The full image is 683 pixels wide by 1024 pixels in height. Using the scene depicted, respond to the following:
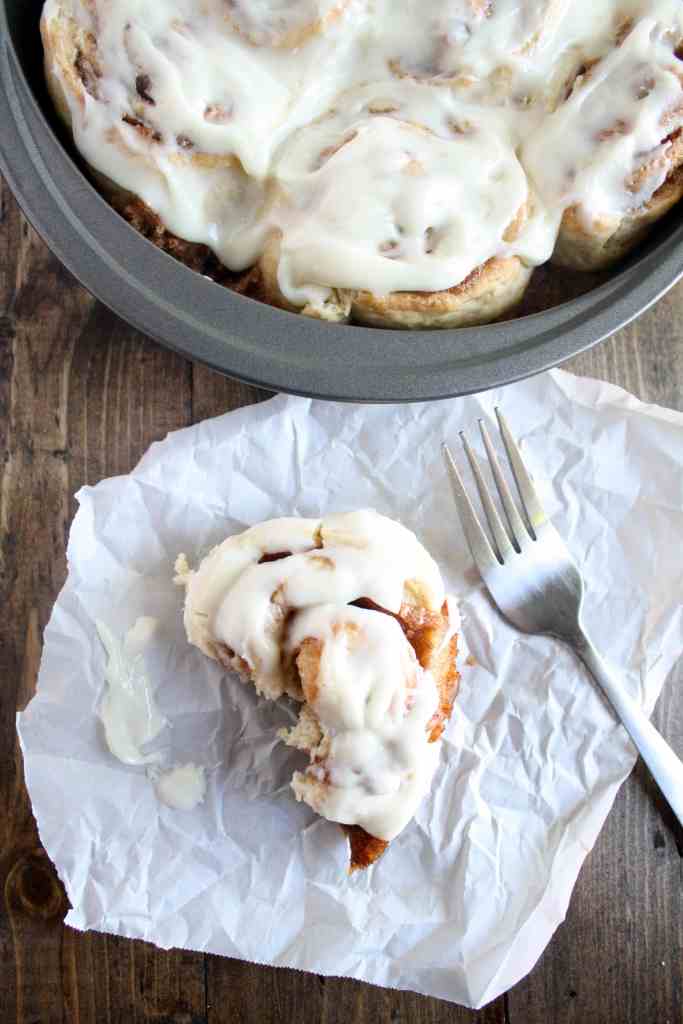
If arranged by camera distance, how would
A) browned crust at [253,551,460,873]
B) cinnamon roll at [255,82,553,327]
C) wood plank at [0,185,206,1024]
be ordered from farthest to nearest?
wood plank at [0,185,206,1024]
browned crust at [253,551,460,873]
cinnamon roll at [255,82,553,327]

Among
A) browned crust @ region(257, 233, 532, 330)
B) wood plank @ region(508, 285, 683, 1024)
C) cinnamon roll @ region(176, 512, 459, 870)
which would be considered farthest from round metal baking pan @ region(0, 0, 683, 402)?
wood plank @ region(508, 285, 683, 1024)

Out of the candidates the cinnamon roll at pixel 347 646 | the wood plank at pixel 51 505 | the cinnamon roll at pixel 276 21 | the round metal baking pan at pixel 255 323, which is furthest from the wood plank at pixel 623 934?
the cinnamon roll at pixel 276 21

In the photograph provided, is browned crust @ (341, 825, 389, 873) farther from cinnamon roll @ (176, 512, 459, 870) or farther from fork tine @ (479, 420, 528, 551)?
A: fork tine @ (479, 420, 528, 551)

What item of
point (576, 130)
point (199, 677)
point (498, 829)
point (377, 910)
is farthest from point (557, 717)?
point (576, 130)

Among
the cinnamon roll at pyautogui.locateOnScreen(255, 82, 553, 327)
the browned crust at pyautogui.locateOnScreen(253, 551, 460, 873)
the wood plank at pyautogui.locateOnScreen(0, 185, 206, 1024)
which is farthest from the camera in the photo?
the wood plank at pyautogui.locateOnScreen(0, 185, 206, 1024)

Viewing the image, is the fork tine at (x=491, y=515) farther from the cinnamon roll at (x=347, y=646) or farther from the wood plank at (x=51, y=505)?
the wood plank at (x=51, y=505)

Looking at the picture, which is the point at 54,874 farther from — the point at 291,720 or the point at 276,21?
the point at 276,21

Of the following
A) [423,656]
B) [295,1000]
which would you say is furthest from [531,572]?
[295,1000]
